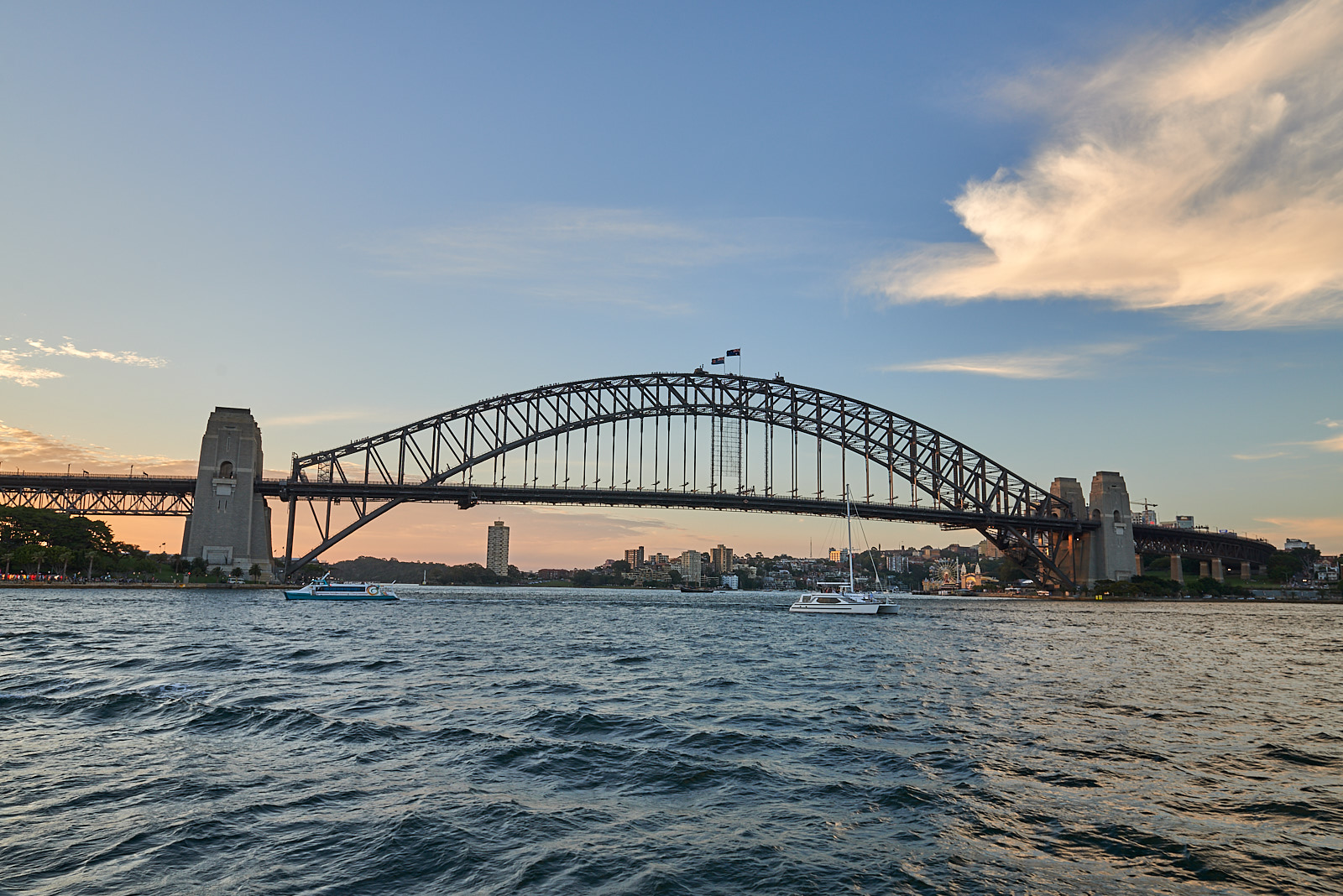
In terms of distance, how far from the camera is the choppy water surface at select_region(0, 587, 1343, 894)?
8.48 metres

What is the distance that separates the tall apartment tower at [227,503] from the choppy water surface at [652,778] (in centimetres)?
6641

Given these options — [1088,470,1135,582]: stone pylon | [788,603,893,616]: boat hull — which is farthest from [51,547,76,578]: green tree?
[1088,470,1135,582]: stone pylon

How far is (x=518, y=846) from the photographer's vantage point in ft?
29.9

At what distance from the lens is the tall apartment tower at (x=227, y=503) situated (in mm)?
88250

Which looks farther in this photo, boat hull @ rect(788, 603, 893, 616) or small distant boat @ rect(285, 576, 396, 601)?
small distant boat @ rect(285, 576, 396, 601)

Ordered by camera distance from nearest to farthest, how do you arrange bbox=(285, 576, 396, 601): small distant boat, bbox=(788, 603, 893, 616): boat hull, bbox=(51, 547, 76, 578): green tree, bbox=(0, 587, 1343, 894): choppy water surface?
bbox=(0, 587, 1343, 894): choppy water surface, bbox=(788, 603, 893, 616): boat hull, bbox=(285, 576, 396, 601): small distant boat, bbox=(51, 547, 76, 578): green tree

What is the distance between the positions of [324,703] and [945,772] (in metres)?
13.3

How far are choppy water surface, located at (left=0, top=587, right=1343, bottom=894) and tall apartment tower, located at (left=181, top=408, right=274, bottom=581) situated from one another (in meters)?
66.4

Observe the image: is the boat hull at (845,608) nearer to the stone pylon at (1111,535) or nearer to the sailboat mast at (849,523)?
the sailboat mast at (849,523)

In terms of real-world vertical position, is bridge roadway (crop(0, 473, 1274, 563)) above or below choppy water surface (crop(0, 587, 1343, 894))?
above

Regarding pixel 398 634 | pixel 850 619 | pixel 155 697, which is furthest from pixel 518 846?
pixel 850 619

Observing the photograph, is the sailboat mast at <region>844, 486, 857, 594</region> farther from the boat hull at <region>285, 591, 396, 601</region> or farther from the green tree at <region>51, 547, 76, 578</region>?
the green tree at <region>51, 547, 76, 578</region>

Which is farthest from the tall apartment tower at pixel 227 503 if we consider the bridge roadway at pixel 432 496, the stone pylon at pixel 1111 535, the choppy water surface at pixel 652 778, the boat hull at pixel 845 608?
the stone pylon at pixel 1111 535

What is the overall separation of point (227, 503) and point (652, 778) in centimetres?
9122
